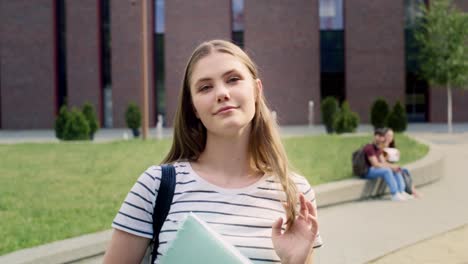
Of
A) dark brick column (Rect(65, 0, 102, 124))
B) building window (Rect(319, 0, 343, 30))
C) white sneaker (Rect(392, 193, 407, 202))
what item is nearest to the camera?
white sneaker (Rect(392, 193, 407, 202))

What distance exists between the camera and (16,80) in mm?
33688

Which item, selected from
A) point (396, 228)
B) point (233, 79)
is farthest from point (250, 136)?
point (396, 228)

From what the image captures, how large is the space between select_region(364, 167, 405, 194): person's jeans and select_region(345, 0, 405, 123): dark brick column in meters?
23.5

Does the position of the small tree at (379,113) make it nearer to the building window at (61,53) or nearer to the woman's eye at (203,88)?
the building window at (61,53)

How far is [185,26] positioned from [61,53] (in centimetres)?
801

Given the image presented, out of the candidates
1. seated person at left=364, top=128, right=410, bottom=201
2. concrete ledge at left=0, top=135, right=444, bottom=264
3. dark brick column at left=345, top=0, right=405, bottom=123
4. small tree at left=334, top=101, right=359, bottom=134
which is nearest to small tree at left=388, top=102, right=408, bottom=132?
small tree at left=334, top=101, right=359, bottom=134

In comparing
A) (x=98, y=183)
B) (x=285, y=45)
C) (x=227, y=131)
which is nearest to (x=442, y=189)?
(x=98, y=183)

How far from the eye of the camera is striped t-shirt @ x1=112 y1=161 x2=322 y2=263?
1709 mm

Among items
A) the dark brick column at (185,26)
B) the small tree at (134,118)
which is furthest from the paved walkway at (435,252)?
the dark brick column at (185,26)

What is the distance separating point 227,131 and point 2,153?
13.4 meters

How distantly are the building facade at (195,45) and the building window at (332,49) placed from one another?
58 mm

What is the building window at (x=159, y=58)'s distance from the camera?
1289 inches

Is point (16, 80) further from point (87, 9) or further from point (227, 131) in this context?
point (227, 131)

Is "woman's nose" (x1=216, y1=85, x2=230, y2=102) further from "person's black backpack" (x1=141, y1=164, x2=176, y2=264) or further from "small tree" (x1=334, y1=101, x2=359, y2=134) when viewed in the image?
"small tree" (x1=334, y1=101, x2=359, y2=134)
